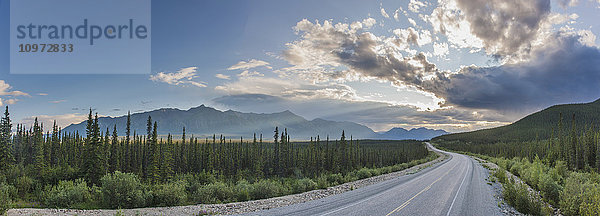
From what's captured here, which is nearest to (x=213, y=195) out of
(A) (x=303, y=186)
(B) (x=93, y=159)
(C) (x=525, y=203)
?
(A) (x=303, y=186)

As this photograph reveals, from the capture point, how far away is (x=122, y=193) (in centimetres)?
2081

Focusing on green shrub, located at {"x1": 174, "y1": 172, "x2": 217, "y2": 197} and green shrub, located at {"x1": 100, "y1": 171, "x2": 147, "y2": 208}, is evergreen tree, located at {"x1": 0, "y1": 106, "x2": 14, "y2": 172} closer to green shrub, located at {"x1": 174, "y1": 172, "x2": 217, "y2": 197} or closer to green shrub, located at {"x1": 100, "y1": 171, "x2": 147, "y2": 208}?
green shrub, located at {"x1": 174, "y1": 172, "x2": 217, "y2": 197}

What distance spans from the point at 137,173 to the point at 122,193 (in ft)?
130

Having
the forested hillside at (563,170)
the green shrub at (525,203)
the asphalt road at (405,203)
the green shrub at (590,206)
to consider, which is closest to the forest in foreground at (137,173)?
the asphalt road at (405,203)

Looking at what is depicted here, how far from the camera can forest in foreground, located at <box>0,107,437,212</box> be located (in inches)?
839

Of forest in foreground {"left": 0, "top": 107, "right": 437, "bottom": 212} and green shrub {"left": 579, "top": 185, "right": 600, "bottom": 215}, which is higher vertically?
green shrub {"left": 579, "top": 185, "right": 600, "bottom": 215}

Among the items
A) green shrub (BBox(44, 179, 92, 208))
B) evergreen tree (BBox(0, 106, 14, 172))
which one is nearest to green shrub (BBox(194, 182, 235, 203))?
green shrub (BBox(44, 179, 92, 208))

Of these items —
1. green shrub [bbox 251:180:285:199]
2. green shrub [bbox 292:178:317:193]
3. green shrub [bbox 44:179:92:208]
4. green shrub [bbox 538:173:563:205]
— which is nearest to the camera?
green shrub [bbox 44:179:92:208]

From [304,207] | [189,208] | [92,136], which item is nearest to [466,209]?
[304,207]

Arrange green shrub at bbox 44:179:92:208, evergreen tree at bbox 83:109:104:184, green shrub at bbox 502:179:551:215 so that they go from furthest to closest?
evergreen tree at bbox 83:109:104:184 < green shrub at bbox 44:179:92:208 < green shrub at bbox 502:179:551:215

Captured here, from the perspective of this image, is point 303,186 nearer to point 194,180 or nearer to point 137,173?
point 194,180

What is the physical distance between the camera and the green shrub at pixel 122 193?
20.2 meters

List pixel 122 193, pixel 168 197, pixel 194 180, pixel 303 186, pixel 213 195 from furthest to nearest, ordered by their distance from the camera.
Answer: pixel 194 180 < pixel 303 186 < pixel 213 195 < pixel 122 193 < pixel 168 197

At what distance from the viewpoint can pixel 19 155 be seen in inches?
2800
